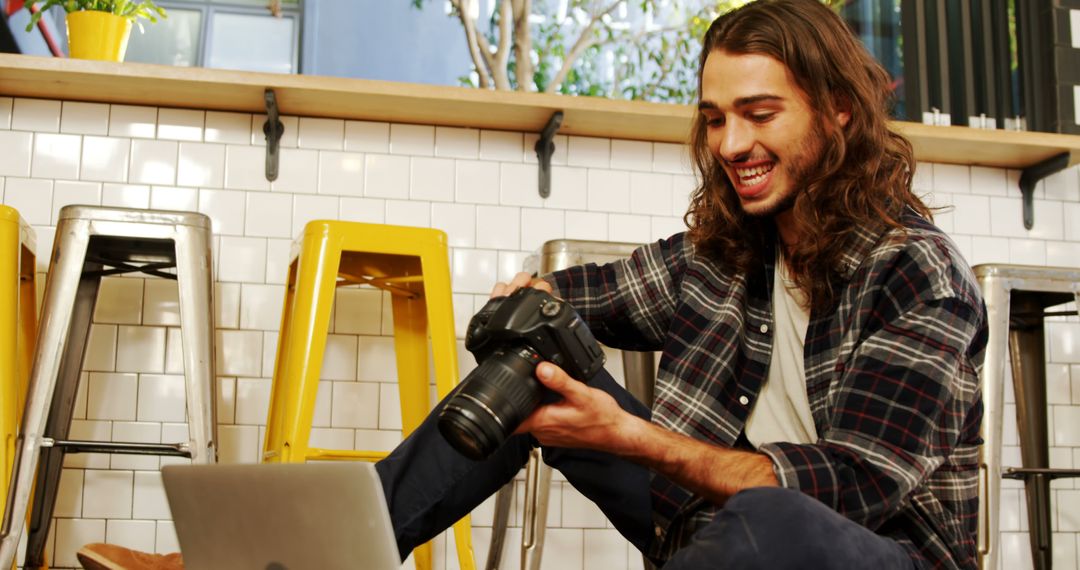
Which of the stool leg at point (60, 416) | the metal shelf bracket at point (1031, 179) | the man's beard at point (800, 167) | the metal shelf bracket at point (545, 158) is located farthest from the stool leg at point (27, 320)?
the metal shelf bracket at point (1031, 179)

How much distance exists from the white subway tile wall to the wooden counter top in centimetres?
5

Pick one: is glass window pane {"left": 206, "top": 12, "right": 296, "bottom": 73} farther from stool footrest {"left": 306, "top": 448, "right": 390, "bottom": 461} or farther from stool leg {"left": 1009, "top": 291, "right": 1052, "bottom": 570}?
stool leg {"left": 1009, "top": 291, "right": 1052, "bottom": 570}

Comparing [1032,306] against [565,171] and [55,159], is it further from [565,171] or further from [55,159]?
[55,159]

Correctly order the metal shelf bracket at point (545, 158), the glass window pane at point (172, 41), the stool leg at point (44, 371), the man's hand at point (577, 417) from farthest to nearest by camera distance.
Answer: the glass window pane at point (172, 41)
the metal shelf bracket at point (545, 158)
the stool leg at point (44, 371)
the man's hand at point (577, 417)

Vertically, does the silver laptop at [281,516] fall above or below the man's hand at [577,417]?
below

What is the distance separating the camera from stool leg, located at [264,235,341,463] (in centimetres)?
170

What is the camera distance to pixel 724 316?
127 centimetres

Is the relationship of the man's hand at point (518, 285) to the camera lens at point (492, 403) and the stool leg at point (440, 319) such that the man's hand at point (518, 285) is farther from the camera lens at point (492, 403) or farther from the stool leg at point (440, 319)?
the stool leg at point (440, 319)

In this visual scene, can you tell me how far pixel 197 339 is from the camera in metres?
1.76

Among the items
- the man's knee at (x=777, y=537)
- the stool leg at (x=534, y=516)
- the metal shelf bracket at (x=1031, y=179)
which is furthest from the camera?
the metal shelf bracket at (x=1031, y=179)

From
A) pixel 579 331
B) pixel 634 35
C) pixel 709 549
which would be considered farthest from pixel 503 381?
pixel 634 35

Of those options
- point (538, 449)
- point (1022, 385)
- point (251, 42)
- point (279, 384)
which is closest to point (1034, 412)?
point (1022, 385)

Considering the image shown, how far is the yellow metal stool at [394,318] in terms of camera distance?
1.71 metres

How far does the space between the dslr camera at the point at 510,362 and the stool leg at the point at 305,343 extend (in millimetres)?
745
